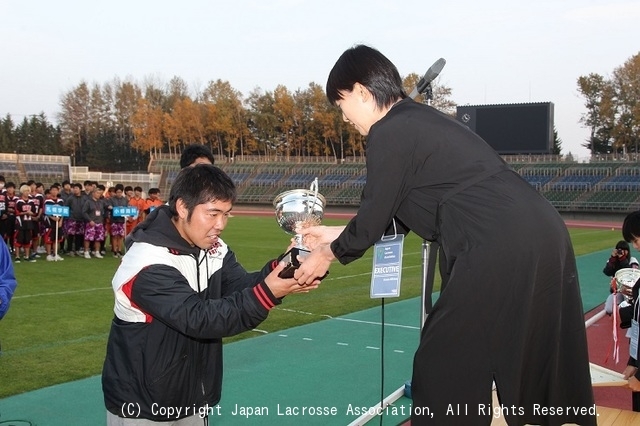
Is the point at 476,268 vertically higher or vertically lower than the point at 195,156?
lower

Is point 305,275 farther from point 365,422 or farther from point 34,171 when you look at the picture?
point 34,171

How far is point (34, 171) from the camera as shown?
6031cm

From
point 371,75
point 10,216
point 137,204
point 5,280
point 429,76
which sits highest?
point 429,76

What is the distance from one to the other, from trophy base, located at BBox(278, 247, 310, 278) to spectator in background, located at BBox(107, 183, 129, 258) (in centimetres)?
1527

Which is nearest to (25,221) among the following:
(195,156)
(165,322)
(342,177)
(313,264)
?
(195,156)

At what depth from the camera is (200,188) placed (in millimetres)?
2592

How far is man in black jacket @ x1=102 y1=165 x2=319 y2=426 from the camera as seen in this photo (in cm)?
246

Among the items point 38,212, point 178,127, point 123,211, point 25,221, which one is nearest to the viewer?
point 25,221

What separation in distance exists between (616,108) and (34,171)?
174ft

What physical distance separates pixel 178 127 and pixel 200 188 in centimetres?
7554

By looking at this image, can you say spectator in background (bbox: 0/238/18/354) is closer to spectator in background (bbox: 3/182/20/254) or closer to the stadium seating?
spectator in background (bbox: 3/182/20/254)

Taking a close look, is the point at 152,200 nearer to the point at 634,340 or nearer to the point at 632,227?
the point at 632,227

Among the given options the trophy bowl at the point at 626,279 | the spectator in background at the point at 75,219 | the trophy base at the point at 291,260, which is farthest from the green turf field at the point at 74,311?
the trophy bowl at the point at 626,279

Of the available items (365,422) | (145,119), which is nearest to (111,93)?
(145,119)
